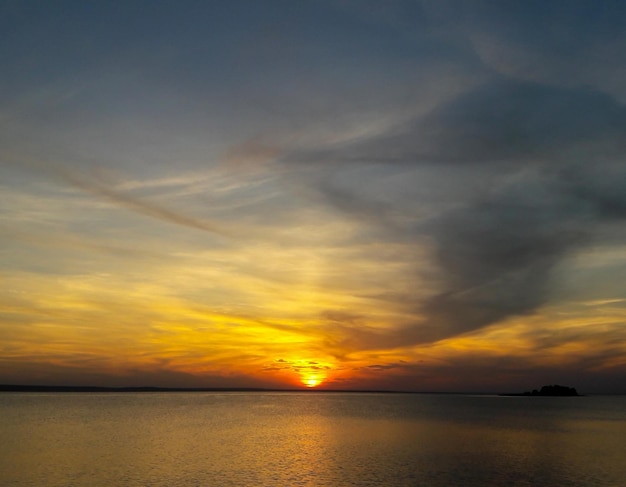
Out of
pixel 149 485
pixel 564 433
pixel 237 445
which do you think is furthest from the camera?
pixel 564 433

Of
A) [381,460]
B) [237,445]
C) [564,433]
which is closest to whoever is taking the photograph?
[381,460]

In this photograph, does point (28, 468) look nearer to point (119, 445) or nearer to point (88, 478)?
point (88, 478)

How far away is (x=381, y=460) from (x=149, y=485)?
866 inches

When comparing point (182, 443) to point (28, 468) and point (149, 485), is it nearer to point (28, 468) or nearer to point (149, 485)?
point (28, 468)

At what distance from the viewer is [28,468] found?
45.8 metres

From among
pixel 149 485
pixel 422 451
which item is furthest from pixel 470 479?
pixel 149 485

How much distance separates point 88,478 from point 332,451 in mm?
26197

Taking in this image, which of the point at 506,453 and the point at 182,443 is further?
the point at 182,443

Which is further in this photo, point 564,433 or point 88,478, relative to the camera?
point 564,433

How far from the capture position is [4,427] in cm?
8656

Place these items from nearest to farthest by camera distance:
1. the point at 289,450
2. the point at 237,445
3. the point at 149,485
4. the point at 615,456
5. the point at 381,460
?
the point at 149,485
the point at 381,460
the point at 615,456
the point at 289,450
the point at 237,445

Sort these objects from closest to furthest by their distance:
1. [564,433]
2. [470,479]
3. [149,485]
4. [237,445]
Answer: [149,485]
[470,479]
[237,445]
[564,433]

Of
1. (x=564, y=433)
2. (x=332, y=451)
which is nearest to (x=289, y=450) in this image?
(x=332, y=451)

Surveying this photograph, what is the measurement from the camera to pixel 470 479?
4319 cm
